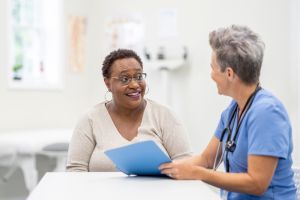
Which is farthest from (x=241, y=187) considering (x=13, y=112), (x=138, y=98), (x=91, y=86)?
(x=91, y=86)

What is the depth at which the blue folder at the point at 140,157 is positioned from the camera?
57.2 inches

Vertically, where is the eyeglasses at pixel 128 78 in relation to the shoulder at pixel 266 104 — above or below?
above

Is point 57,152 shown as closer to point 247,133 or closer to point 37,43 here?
point 37,43

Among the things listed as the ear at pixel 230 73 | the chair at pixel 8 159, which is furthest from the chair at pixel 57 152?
the ear at pixel 230 73

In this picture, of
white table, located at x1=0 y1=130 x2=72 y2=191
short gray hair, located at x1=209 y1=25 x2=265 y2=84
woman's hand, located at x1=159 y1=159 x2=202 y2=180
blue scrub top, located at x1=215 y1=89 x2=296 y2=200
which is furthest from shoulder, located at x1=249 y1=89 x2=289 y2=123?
white table, located at x1=0 y1=130 x2=72 y2=191

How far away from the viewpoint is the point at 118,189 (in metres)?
1.44

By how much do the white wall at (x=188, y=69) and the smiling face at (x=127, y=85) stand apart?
1.92 meters

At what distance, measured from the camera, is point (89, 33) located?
4.94 meters

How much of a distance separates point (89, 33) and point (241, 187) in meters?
3.71

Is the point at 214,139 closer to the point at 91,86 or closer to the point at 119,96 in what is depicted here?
the point at 119,96

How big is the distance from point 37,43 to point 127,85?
9.13 ft

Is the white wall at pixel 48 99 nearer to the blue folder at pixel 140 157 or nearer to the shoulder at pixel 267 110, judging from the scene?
the blue folder at pixel 140 157

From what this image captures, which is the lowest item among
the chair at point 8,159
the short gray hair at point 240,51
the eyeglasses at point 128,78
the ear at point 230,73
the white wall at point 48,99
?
the chair at point 8,159

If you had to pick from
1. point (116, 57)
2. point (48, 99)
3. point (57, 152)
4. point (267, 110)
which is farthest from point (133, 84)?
point (48, 99)
